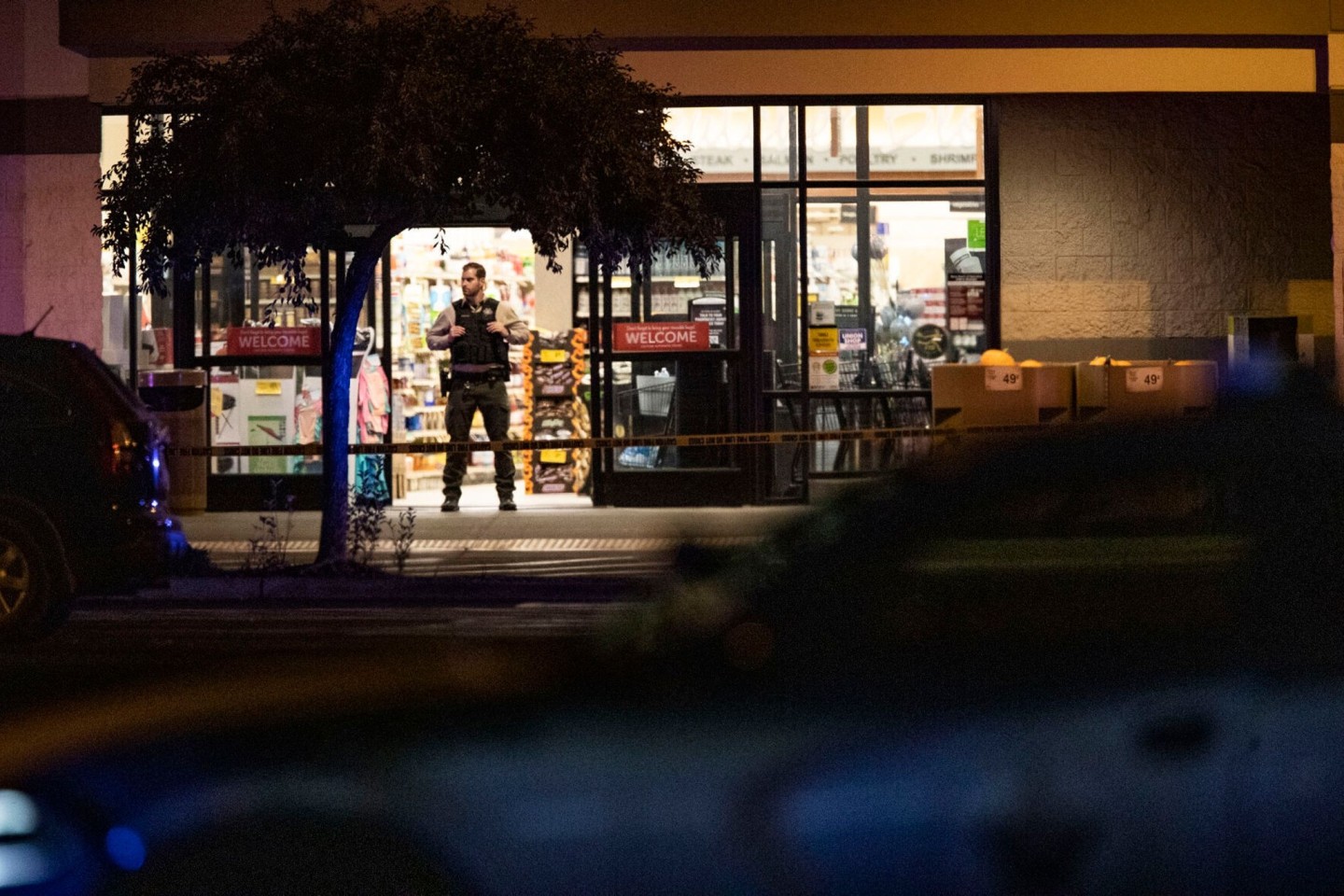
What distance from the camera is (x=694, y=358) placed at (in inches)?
687

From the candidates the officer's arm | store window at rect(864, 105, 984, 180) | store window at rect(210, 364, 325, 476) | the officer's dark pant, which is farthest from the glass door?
store window at rect(210, 364, 325, 476)

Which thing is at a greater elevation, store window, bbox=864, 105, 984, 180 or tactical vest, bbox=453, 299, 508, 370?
store window, bbox=864, 105, 984, 180

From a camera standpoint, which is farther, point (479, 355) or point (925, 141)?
point (925, 141)

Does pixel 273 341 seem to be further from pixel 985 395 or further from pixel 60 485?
pixel 60 485

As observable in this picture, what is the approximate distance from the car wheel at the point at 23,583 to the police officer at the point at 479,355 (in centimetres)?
680

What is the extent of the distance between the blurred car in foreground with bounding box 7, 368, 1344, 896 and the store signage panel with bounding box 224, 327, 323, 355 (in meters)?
14.0

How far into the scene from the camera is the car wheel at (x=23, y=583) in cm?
994

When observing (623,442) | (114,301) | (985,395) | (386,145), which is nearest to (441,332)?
(623,442)

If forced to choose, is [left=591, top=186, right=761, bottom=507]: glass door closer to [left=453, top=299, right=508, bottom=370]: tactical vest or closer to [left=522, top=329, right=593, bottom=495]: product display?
[left=522, top=329, right=593, bottom=495]: product display

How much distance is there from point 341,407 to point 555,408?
505cm

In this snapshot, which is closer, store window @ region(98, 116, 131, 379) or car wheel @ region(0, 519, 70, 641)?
car wheel @ region(0, 519, 70, 641)

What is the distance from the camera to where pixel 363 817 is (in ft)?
12.3

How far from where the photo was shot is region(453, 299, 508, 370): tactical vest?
16.7m

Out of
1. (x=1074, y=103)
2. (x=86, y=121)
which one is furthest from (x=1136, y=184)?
(x=86, y=121)
